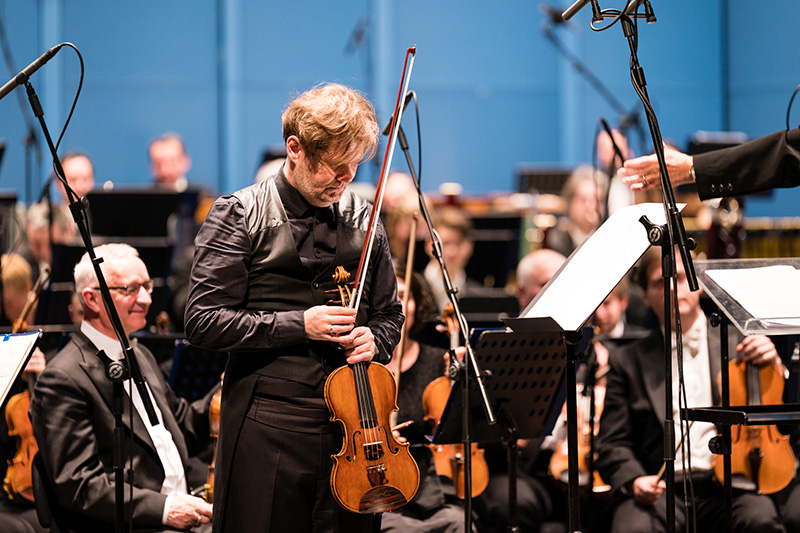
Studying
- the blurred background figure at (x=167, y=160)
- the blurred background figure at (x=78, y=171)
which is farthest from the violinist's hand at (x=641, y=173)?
the blurred background figure at (x=167, y=160)

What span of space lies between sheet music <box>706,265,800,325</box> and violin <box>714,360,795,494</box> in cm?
86

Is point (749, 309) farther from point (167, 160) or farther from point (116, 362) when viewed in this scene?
point (167, 160)

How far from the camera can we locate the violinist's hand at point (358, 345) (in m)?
2.31

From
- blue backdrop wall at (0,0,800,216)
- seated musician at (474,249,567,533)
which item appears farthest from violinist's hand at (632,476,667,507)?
blue backdrop wall at (0,0,800,216)

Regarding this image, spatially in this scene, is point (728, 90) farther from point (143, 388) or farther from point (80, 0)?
point (143, 388)

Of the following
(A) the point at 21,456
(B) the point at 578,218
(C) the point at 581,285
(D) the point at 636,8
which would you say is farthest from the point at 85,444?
(B) the point at 578,218

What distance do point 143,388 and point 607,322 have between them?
248 cm

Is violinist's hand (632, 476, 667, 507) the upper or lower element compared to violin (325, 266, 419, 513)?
lower

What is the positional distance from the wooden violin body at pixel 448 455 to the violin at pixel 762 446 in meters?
0.88

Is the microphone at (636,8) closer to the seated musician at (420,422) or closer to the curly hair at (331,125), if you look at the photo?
the curly hair at (331,125)

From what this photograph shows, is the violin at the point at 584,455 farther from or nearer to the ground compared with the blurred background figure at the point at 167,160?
nearer to the ground

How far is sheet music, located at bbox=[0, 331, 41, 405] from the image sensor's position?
2.54 m

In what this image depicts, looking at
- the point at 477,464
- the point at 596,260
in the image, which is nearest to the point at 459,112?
the point at 477,464

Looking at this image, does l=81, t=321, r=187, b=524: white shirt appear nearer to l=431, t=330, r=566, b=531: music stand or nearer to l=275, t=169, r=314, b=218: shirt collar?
l=431, t=330, r=566, b=531: music stand
